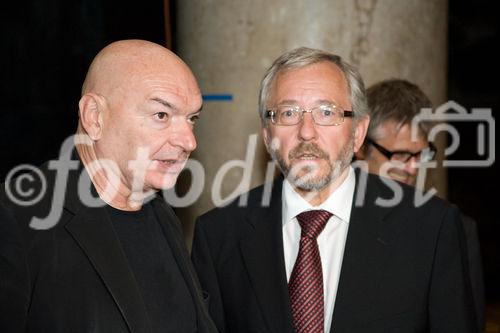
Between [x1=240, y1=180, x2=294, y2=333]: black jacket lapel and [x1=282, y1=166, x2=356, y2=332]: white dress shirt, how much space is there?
0.04 m

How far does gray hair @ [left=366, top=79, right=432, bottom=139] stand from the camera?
298 centimetres

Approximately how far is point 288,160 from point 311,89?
266 mm

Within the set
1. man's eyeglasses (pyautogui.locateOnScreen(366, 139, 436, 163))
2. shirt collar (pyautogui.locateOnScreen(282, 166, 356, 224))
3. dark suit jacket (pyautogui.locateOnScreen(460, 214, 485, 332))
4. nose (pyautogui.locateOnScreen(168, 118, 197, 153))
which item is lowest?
dark suit jacket (pyautogui.locateOnScreen(460, 214, 485, 332))

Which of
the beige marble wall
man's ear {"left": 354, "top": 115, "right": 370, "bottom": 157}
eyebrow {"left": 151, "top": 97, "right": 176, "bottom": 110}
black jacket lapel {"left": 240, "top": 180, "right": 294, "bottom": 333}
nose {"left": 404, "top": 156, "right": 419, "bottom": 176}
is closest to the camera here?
eyebrow {"left": 151, "top": 97, "right": 176, "bottom": 110}

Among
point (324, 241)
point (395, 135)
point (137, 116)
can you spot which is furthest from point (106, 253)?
point (395, 135)

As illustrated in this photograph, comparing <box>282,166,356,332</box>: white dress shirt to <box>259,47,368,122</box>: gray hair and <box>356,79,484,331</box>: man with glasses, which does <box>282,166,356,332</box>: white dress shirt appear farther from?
<box>356,79,484,331</box>: man with glasses

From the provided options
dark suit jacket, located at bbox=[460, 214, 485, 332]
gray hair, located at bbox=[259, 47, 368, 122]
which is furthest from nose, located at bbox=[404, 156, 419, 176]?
gray hair, located at bbox=[259, 47, 368, 122]

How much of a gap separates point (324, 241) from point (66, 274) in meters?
0.92

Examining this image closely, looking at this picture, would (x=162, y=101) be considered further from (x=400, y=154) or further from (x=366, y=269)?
(x=400, y=154)

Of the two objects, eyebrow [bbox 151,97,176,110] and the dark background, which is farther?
the dark background

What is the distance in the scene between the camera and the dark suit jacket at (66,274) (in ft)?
5.34

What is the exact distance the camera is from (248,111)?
127 inches

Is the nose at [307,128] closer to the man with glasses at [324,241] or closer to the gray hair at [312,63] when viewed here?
the man with glasses at [324,241]

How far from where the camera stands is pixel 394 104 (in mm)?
2961
